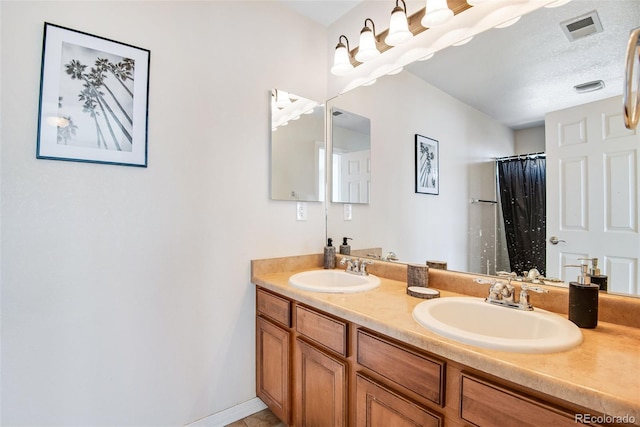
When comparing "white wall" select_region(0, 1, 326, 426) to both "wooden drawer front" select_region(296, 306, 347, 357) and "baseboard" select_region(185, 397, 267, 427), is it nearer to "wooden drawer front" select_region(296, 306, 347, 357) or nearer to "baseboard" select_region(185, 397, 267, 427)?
"baseboard" select_region(185, 397, 267, 427)

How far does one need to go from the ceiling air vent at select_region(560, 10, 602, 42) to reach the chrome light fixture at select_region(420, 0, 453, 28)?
46 cm

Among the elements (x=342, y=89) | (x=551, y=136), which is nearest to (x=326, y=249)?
(x=342, y=89)

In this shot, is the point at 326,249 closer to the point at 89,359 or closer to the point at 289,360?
the point at 289,360

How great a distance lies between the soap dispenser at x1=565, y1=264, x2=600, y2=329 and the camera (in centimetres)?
90

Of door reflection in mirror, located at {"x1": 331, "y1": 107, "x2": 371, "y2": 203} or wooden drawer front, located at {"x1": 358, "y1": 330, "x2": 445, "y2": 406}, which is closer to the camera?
wooden drawer front, located at {"x1": 358, "y1": 330, "x2": 445, "y2": 406}

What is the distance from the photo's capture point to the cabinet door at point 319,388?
1.16 meters

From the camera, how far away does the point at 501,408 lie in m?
0.71

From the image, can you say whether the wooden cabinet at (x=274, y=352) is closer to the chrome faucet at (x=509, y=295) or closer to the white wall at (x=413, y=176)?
the white wall at (x=413, y=176)

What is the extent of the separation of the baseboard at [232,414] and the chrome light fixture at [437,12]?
2.25 metres

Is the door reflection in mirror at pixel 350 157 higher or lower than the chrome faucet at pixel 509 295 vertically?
higher

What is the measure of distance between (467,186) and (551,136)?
0.37m

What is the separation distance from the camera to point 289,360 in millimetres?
1447

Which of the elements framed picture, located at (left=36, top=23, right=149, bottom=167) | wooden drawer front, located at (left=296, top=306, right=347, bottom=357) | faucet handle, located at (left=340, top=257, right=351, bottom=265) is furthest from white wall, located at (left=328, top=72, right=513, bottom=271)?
framed picture, located at (left=36, top=23, right=149, bottom=167)

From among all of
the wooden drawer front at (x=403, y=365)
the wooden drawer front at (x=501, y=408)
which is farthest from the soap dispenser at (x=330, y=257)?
the wooden drawer front at (x=501, y=408)
